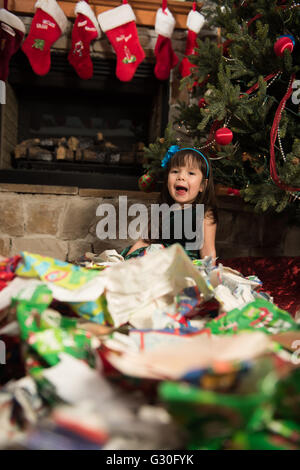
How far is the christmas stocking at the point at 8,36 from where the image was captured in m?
1.77

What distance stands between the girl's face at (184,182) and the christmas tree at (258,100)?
6.2 inches

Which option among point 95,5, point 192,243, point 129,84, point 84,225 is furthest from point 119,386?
point 95,5

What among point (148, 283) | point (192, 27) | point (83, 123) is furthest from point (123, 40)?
point (148, 283)

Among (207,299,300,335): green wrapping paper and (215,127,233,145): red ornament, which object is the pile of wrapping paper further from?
(215,127,233,145): red ornament

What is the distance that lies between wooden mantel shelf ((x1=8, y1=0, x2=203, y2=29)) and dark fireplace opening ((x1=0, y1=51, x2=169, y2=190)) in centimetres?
24

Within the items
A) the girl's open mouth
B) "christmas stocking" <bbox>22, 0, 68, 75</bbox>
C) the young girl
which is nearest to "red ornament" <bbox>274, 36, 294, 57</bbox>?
the young girl

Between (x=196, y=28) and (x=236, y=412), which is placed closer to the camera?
(x=236, y=412)

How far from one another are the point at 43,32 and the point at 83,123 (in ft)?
1.97

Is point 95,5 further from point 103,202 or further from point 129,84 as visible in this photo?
point 103,202

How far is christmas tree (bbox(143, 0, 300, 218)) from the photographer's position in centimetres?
122

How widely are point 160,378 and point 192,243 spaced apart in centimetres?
101

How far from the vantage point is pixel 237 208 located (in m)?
1.92

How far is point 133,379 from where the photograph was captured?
46 cm

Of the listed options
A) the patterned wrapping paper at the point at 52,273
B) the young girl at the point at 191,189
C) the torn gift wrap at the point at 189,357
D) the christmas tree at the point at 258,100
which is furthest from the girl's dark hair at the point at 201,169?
the torn gift wrap at the point at 189,357
